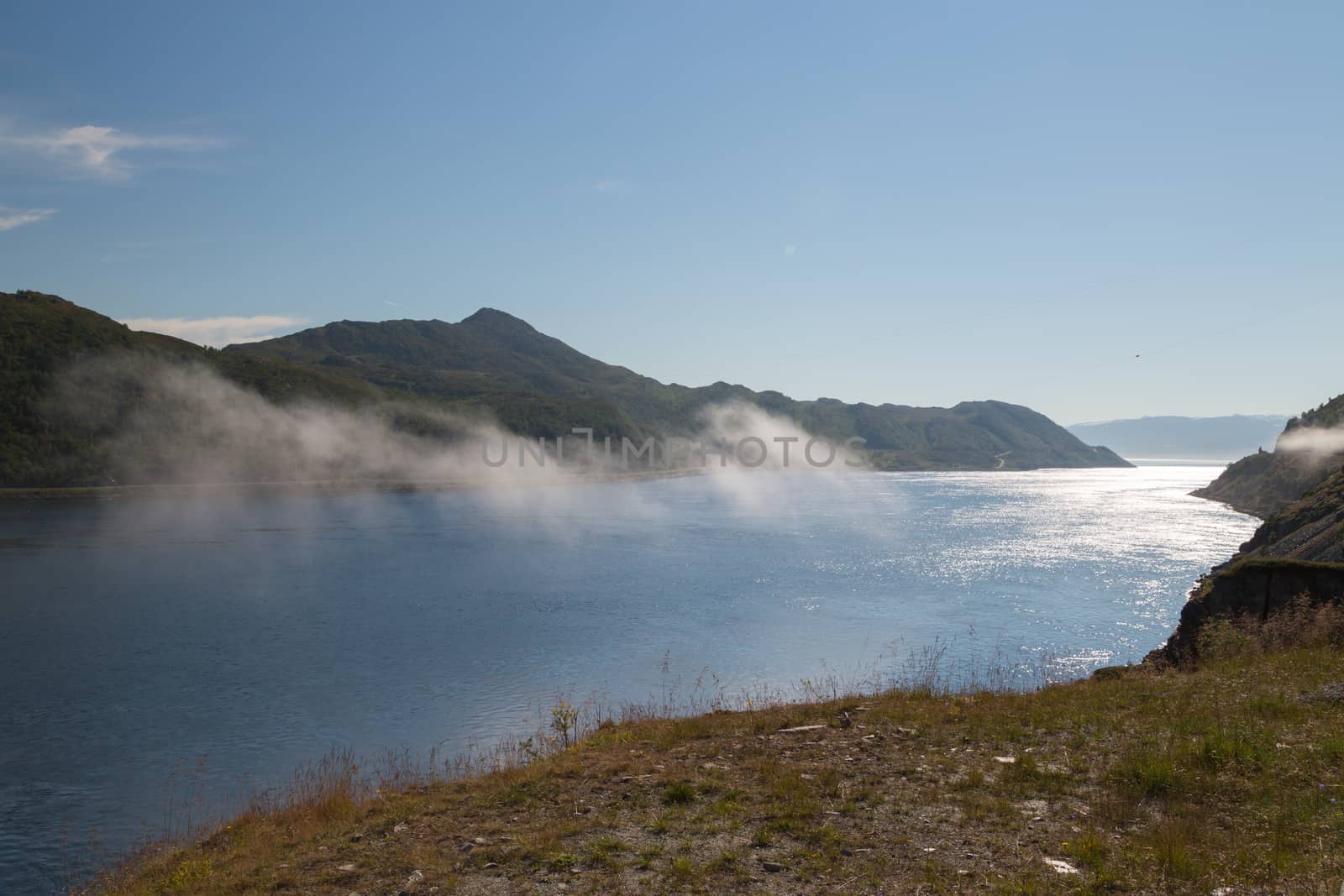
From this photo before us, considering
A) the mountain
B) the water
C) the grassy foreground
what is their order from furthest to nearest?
the mountain
the water
the grassy foreground

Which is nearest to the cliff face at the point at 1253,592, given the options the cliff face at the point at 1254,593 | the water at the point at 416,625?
the cliff face at the point at 1254,593

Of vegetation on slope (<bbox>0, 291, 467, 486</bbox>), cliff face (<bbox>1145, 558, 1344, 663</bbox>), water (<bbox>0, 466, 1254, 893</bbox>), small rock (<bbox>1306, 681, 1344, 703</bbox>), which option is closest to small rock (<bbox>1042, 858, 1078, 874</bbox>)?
small rock (<bbox>1306, 681, 1344, 703</bbox>)

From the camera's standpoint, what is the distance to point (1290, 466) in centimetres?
11962

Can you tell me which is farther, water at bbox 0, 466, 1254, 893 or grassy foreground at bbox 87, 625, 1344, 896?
water at bbox 0, 466, 1254, 893

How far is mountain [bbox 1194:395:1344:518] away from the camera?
105688 mm

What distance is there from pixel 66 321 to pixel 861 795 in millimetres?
203955

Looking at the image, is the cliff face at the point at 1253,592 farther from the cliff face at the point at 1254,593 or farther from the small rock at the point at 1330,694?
the small rock at the point at 1330,694

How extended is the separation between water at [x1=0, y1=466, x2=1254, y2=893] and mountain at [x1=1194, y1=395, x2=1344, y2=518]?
54.6 ft

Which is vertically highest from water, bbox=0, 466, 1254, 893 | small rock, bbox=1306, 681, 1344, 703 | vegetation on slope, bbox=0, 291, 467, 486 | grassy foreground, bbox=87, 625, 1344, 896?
vegetation on slope, bbox=0, 291, 467, 486

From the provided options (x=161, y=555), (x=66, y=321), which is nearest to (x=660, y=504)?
(x=161, y=555)

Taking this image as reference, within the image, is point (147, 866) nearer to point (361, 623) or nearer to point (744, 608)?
point (361, 623)

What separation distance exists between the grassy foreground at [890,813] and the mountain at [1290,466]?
321 feet

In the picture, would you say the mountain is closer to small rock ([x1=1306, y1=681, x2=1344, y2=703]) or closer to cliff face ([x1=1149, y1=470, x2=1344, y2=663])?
cliff face ([x1=1149, y1=470, x2=1344, y2=663])

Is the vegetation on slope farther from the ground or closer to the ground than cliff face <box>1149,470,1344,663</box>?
farther from the ground
